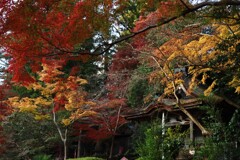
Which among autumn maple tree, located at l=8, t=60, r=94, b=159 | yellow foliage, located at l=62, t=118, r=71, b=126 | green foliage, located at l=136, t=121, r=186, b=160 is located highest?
autumn maple tree, located at l=8, t=60, r=94, b=159

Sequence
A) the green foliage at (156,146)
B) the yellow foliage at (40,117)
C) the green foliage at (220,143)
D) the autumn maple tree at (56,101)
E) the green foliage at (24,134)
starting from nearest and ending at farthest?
the green foliage at (220,143)
the green foliage at (156,146)
the autumn maple tree at (56,101)
the yellow foliage at (40,117)
the green foliage at (24,134)

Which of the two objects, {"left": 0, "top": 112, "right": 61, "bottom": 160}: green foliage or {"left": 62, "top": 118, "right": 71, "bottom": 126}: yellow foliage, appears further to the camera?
{"left": 0, "top": 112, "right": 61, "bottom": 160}: green foliage

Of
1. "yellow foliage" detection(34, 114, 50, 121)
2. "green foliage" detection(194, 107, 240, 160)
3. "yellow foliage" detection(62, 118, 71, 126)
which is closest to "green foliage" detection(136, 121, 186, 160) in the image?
"green foliage" detection(194, 107, 240, 160)

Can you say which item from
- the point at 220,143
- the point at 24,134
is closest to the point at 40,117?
the point at 24,134

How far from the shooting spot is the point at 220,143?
6449 millimetres

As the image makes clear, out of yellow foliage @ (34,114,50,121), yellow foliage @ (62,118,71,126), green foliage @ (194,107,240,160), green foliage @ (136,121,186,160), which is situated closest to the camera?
green foliage @ (194,107,240,160)

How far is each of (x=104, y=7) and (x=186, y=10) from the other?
1.55 metres

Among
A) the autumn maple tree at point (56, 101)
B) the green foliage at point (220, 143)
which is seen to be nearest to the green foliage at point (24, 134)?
the autumn maple tree at point (56, 101)

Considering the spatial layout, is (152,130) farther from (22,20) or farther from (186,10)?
(22,20)

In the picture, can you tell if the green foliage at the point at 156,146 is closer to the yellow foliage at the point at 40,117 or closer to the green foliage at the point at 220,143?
the green foliage at the point at 220,143

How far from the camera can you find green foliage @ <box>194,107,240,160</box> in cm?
621

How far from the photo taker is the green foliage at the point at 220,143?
20.4 ft

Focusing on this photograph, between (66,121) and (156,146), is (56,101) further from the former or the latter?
(156,146)

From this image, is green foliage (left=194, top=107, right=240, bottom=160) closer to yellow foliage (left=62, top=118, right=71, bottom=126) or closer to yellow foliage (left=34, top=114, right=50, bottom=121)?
yellow foliage (left=62, top=118, right=71, bottom=126)
